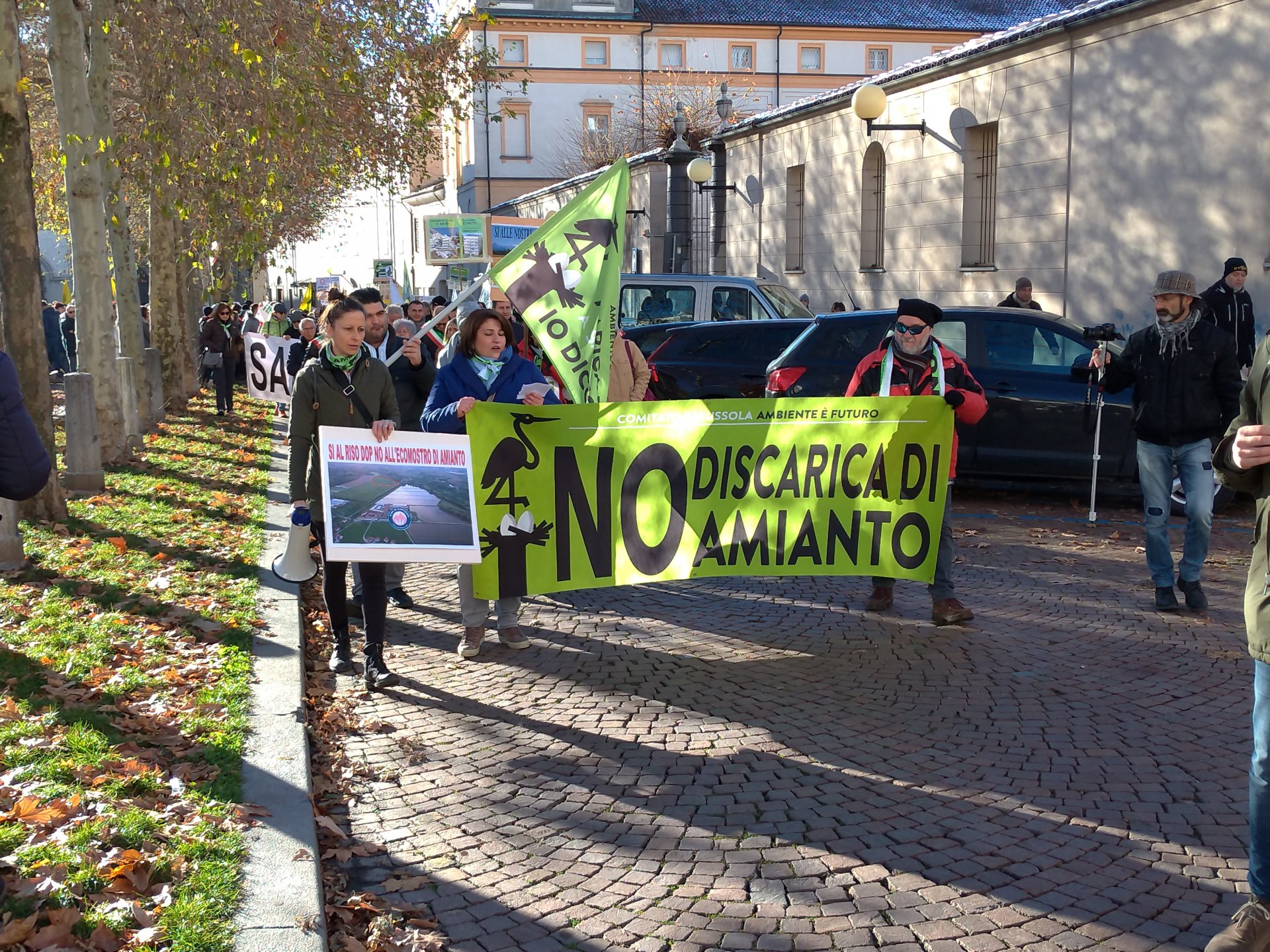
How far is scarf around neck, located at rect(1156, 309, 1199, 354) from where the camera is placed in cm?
773

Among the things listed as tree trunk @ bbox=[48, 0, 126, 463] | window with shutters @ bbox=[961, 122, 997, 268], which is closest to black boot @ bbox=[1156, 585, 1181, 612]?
tree trunk @ bbox=[48, 0, 126, 463]

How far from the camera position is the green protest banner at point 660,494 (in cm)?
679

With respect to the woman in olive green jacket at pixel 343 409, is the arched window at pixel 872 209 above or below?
above

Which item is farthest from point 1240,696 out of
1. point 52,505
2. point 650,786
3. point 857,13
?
point 857,13

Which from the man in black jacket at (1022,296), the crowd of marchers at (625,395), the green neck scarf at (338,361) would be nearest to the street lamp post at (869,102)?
the man in black jacket at (1022,296)

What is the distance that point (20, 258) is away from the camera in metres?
10.3

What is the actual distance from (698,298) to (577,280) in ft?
31.3

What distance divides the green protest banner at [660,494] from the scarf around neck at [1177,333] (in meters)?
2.27

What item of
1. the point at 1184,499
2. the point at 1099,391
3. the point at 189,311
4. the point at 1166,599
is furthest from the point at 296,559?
the point at 189,311

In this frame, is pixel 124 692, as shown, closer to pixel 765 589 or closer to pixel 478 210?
pixel 765 589

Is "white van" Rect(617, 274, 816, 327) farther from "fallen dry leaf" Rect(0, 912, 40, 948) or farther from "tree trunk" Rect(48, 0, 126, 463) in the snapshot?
"fallen dry leaf" Rect(0, 912, 40, 948)

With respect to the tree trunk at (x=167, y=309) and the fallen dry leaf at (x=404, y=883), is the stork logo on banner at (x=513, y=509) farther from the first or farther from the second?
the tree trunk at (x=167, y=309)

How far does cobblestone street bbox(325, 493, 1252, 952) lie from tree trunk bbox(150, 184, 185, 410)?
15.1 metres

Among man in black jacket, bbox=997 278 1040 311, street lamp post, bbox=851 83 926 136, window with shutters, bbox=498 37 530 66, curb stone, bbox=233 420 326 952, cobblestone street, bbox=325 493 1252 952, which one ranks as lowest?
cobblestone street, bbox=325 493 1252 952
